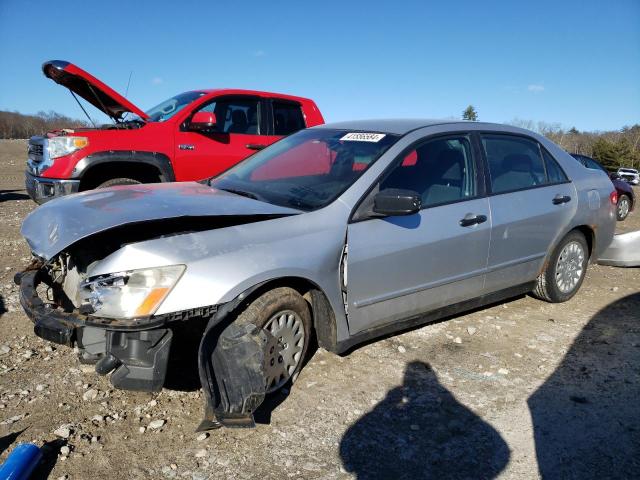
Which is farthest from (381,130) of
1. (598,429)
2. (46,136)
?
(46,136)

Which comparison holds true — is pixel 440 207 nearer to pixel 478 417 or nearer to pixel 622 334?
pixel 478 417

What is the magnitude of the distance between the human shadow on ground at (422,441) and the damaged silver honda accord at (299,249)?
514 mm

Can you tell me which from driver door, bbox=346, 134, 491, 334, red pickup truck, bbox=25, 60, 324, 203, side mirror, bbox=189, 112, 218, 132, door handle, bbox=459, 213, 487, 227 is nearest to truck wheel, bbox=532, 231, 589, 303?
driver door, bbox=346, 134, 491, 334

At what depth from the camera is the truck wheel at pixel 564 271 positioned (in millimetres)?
4648

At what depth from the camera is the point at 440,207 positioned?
12.0 feet

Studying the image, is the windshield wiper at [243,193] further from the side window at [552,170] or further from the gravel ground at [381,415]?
the side window at [552,170]

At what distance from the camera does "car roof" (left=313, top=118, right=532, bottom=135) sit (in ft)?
12.6

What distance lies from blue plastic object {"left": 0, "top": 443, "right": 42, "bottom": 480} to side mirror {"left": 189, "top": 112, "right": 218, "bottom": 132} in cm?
430

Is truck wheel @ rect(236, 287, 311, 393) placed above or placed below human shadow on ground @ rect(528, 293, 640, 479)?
above

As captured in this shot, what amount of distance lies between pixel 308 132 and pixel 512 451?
279 centimetres

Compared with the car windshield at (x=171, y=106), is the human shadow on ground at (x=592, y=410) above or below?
below

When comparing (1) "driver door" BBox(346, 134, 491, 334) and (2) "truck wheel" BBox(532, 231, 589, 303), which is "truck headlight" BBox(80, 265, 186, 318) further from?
(2) "truck wheel" BBox(532, 231, 589, 303)

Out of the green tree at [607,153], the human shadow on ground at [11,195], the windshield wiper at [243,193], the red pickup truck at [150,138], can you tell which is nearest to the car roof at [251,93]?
the red pickup truck at [150,138]

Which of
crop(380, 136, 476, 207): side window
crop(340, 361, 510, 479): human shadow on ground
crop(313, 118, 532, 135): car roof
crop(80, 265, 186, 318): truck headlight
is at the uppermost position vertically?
crop(313, 118, 532, 135): car roof
